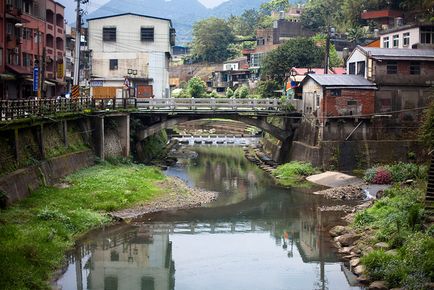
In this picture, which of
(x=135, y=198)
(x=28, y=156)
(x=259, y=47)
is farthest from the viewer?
(x=259, y=47)

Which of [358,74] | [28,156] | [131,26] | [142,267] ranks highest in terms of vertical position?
[131,26]

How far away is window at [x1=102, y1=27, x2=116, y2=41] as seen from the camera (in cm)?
6988

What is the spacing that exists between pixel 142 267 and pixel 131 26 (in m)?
48.2

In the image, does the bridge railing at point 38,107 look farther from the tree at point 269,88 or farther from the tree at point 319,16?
the tree at point 319,16

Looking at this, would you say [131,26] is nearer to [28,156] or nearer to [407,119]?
[407,119]

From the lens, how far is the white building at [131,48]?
69.8m

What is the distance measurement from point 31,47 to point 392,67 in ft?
105

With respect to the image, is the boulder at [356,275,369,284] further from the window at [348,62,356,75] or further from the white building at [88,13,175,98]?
the white building at [88,13,175,98]

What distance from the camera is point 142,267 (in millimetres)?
25828

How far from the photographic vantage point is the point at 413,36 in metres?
54.3

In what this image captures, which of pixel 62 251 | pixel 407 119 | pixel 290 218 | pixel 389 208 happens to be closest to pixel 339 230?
pixel 389 208

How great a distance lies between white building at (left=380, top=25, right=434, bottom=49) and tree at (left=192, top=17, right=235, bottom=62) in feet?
221

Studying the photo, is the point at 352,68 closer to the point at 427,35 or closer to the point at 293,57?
the point at 427,35

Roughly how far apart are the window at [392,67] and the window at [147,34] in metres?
31.0
